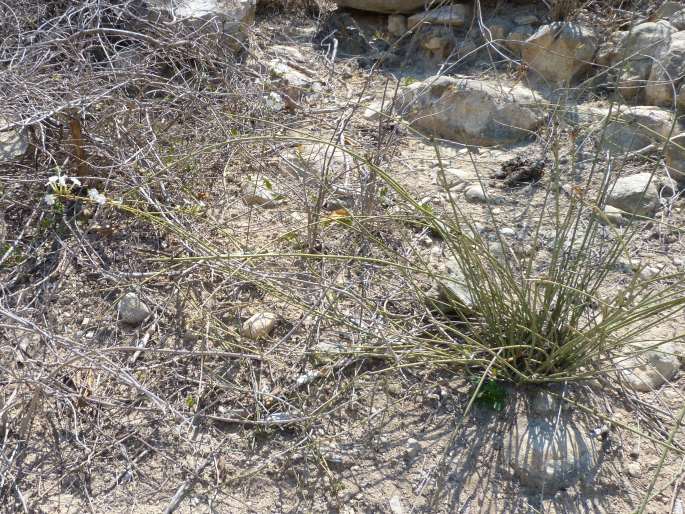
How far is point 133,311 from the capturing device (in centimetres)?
246

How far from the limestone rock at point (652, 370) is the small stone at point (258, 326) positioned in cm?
116

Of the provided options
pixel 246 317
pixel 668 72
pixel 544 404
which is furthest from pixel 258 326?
pixel 668 72

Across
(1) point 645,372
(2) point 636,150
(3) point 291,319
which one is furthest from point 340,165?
(1) point 645,372

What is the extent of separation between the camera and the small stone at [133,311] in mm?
2463

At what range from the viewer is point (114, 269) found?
2.63 m

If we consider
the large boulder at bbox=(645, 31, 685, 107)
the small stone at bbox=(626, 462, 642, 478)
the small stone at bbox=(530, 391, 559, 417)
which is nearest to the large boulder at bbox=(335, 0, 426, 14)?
the large boulder at bbox=(645, 31, 685, 107)

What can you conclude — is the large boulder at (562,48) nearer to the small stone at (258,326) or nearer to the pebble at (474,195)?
the pebble at (474,195)

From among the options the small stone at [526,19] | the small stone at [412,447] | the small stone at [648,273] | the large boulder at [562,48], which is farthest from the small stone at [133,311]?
the small stone at [526,19]

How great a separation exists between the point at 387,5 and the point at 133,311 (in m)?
2.89

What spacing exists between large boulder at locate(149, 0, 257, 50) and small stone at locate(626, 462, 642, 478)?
100 inches

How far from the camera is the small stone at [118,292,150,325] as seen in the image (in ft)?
8.08

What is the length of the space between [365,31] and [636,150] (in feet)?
6.84

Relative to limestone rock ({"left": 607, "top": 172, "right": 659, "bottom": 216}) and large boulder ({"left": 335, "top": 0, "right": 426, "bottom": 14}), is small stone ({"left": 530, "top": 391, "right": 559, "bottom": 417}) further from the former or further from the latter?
large boulder ({"left": 335, "top": 0, "right": 426, "bottom": 14})

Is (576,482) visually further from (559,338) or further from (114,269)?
(114,269)
